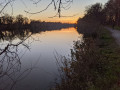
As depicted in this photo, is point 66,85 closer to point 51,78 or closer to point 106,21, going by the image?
point 51,78

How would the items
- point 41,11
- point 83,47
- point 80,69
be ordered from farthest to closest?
point 83,47 < point 80,69 < point 41,11

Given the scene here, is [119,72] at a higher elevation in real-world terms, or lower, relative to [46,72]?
higher

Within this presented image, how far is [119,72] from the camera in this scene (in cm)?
591

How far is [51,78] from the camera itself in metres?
8.57

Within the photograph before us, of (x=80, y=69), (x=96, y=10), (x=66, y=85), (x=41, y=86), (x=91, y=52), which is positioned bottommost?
(x=41, y=86)

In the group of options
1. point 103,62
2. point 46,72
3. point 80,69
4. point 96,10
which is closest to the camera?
point 80,69

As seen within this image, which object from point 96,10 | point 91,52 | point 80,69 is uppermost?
point 96,10

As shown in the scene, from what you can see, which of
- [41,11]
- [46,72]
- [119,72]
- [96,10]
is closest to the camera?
[41,11]

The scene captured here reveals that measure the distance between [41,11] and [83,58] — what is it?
248 inches

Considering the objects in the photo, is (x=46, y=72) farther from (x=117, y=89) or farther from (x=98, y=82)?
(x=117, y=89)

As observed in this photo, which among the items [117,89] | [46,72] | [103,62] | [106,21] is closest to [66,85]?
[117,89]

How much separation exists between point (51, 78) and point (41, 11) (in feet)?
24.0

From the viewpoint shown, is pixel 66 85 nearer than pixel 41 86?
Yes

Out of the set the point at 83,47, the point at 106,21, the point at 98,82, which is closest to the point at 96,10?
the point at 106,21
